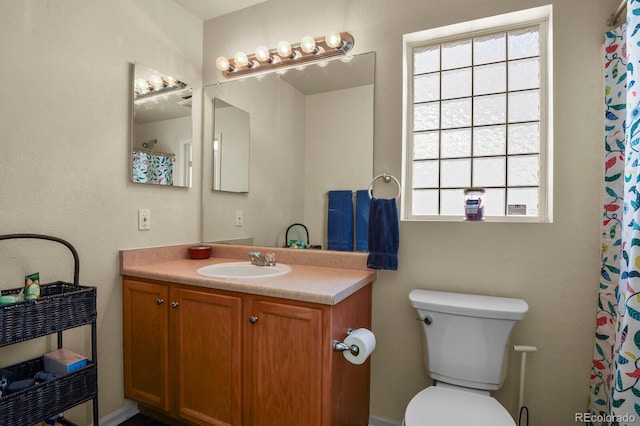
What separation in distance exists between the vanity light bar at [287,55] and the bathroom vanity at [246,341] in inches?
48.2

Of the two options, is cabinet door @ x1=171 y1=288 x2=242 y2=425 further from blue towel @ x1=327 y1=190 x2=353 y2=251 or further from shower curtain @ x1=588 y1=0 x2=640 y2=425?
shower curtain @ x1=588 y1=0 x2=640 y2=425

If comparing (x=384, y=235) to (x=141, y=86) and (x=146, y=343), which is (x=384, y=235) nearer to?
(x=146, y=343)

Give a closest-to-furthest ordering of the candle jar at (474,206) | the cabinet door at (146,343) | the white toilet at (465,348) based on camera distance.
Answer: the white toilet at (465,348) < the candle jar at (474,206) < the cabinet door at (146,343)

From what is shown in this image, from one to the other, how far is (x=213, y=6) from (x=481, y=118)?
1930 mm

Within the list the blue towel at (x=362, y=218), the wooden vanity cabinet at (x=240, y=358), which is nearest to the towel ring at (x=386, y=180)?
the blue towel at (x=362, y=218)

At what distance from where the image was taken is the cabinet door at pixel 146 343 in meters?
1.74

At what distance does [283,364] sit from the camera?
1.41 meters

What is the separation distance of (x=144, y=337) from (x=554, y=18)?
267 centimetres

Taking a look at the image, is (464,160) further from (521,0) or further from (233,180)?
(233,180)

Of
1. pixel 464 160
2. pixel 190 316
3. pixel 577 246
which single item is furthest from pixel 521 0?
pixel 190 316

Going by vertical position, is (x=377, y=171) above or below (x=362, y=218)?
above

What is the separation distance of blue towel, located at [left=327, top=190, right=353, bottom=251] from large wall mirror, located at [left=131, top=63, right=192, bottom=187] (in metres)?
1.07

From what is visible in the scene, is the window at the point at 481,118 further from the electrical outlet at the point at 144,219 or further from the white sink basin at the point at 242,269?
the electrical outlet at the point at 144,219

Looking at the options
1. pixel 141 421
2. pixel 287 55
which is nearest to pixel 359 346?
pixel 141 421
